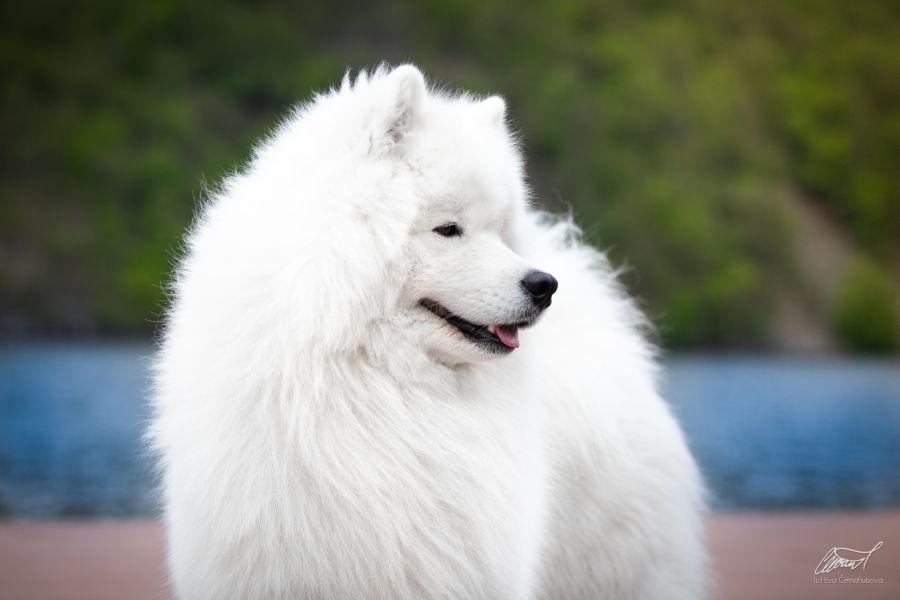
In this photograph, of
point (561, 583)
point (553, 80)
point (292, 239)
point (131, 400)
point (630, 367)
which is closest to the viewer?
point (292, 239)

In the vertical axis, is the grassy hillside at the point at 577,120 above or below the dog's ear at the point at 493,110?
above

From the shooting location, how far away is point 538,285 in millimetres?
2748

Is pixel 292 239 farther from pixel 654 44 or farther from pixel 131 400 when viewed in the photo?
pixel 654 44

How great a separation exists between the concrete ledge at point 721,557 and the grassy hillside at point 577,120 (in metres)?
29.4

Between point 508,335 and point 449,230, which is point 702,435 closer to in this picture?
point 508,335

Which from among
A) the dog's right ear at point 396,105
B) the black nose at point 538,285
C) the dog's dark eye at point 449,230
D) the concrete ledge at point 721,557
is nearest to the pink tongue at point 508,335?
the black nose at point 538,285

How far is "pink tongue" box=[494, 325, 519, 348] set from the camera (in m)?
2.81

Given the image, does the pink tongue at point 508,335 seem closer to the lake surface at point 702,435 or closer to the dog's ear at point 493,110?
the dog's ear at point 493,110

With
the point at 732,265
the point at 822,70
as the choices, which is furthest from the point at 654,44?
the point at 732,265

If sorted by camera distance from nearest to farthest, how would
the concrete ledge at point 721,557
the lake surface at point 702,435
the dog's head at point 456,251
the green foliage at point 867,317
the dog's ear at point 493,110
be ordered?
1. the dog's head at point 456,251
2. the dog's ear at point 493,110
3. the concrete ledge at point 721,557
4. the lake surface at point 702,435
5. the green foliage at point 867,317

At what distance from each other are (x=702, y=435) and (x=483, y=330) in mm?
13719

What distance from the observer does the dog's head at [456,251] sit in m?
2.73

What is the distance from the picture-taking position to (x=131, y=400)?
1803 centimetres

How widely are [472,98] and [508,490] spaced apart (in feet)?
4.82
